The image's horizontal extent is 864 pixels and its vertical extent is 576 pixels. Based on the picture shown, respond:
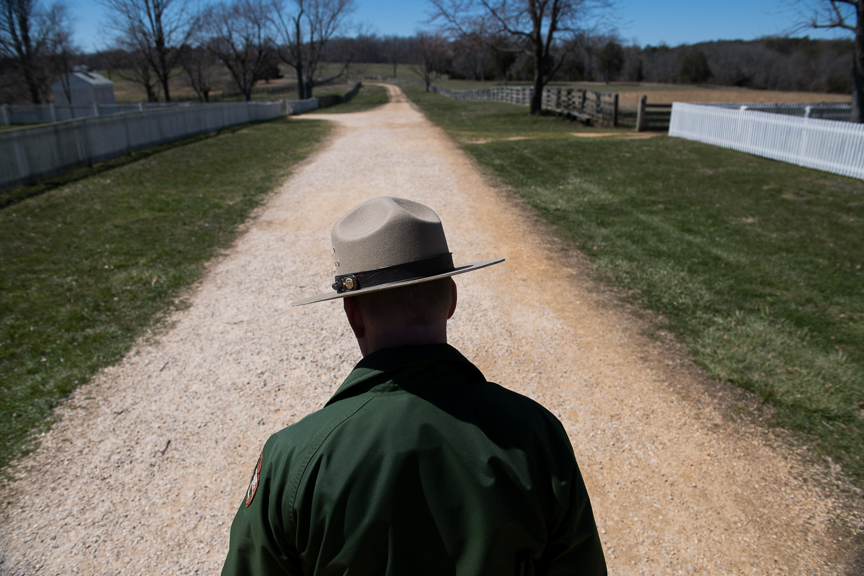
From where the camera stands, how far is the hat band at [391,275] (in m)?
1.39

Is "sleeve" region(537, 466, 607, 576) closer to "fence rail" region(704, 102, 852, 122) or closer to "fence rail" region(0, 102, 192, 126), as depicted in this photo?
"fence rail" region(704, 102, 852, 122)

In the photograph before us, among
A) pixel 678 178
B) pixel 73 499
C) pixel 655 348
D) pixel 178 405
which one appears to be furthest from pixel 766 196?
pixel 73 499

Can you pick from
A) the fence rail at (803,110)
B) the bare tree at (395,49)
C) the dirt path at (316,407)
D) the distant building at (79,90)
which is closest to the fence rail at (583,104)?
the fence rail at (803,110)

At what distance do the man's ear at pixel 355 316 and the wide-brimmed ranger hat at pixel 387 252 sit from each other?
0.17 ft

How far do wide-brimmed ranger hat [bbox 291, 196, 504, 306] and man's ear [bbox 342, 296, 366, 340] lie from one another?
5cm

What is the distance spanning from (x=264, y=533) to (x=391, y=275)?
715 mm

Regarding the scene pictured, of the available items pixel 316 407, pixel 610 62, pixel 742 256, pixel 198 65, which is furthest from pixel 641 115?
pixel 610 62

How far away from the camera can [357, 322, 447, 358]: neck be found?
1443mm

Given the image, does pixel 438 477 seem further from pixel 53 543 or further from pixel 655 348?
pixel 655 348

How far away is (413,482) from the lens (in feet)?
4.11

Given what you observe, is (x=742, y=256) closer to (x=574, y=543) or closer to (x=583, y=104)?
(x=574, y=543)

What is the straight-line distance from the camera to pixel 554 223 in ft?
28.7

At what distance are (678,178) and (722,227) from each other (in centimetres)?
367

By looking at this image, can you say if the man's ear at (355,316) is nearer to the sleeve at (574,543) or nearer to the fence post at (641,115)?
the sleeve at (574,543)
